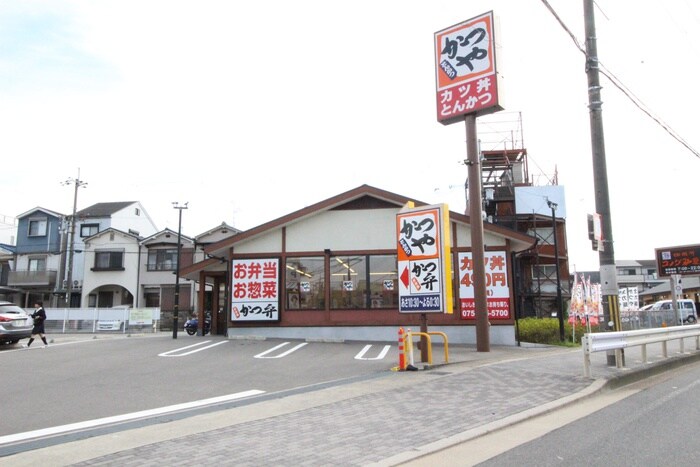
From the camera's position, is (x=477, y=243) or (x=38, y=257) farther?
(x=38, y=257)

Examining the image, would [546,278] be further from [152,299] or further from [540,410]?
[152,299]

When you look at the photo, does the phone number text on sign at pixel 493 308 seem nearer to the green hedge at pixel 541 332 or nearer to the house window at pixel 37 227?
the green hedge at pixel 541 332

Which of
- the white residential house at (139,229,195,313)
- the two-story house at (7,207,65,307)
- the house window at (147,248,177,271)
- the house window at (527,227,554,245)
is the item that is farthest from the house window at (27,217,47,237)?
the house window at (527,227,554,245)

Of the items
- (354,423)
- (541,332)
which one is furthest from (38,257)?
(354,423)

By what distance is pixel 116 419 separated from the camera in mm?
7160

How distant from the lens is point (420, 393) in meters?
8.55

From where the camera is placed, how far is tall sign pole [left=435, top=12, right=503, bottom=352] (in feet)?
48.3

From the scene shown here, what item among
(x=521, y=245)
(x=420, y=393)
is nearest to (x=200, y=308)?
(x=521, y=245)

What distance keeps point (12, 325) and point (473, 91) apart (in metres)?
15.9

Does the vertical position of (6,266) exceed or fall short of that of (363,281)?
it exceeds it

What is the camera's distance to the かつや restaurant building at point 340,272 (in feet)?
62.9

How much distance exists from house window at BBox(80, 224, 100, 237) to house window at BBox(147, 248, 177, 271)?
23.5 feet

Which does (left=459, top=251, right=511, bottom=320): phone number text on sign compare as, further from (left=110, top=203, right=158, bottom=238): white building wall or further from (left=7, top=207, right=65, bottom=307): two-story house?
(left=7, top=207, right=65, bottom=307): two-story house

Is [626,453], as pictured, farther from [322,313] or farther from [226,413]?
[322,313]
